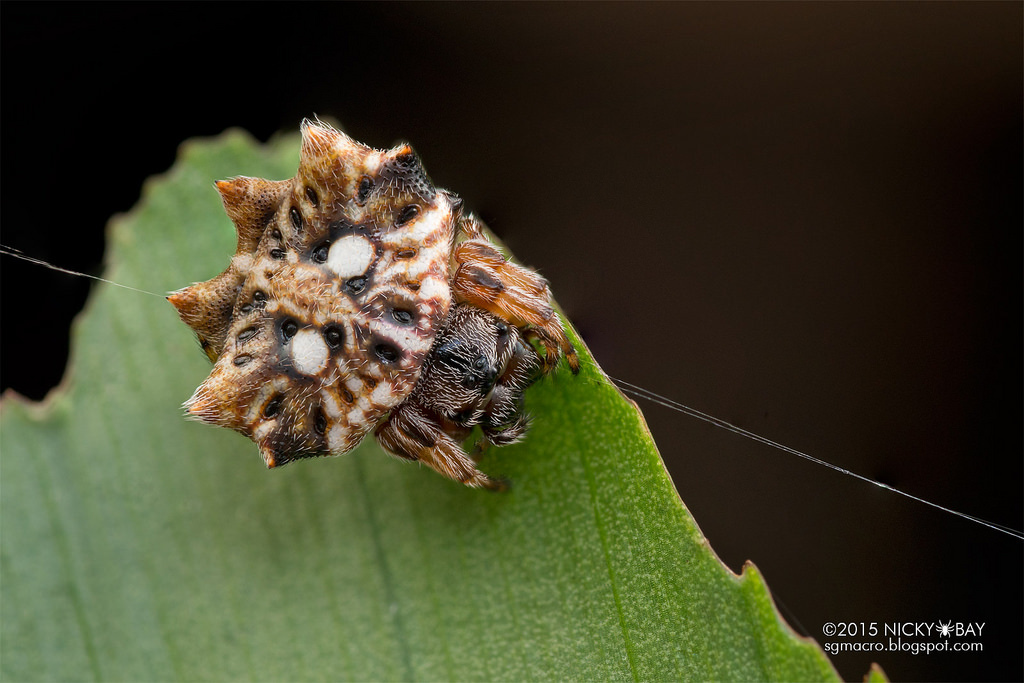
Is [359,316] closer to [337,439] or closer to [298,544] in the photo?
[337,439]

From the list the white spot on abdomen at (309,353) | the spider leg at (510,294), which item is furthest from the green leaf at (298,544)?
the white spot on abdomen at (309,353)

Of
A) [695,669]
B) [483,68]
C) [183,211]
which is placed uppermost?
[483,68]

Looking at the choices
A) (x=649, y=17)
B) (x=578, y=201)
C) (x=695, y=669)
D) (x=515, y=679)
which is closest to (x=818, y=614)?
(x=695, y=669)

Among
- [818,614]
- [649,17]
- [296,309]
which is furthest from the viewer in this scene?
[649,17]

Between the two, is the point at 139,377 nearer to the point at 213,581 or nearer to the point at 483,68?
the point at 213,581

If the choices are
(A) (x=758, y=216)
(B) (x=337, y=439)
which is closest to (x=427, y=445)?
(B) (x=337, y=439)
